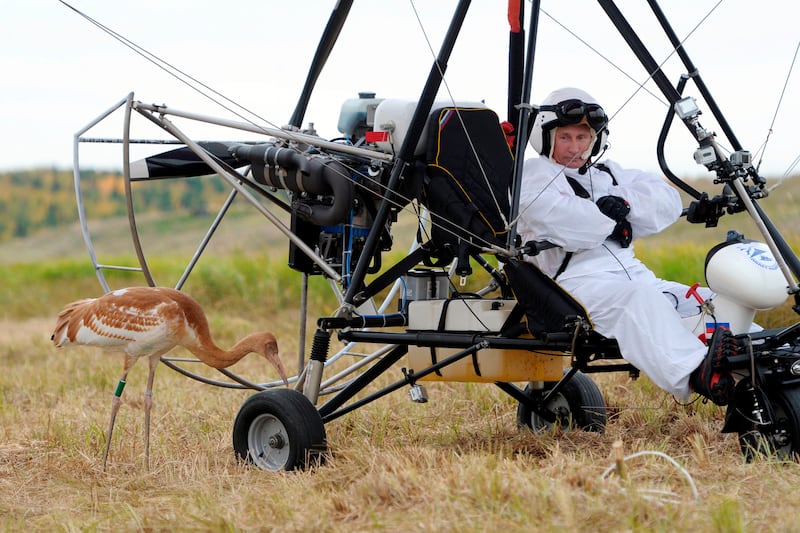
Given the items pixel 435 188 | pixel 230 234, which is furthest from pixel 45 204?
pixel 435 188

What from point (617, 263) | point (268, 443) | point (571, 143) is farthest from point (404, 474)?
point (571, 143)

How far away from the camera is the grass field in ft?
13.9

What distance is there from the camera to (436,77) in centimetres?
566

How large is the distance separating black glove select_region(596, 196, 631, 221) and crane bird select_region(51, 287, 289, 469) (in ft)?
7.04

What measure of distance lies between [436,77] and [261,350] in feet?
7.05

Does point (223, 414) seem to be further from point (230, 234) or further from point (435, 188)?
point (230, 234)

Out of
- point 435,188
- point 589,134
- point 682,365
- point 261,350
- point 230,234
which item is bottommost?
point 230,234

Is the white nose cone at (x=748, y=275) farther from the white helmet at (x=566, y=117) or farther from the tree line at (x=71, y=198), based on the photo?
the tree line at (x=71, y=198)

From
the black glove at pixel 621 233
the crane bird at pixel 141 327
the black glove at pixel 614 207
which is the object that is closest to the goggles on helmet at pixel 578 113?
the black glove at pixel 614 207

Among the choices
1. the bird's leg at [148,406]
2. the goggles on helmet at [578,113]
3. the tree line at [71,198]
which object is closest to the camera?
the goggles on helmet at [578,113]

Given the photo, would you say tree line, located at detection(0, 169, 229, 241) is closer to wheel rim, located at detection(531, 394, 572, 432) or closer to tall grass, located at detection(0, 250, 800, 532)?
tall grass, located at detection(0, 250, 800, 532)

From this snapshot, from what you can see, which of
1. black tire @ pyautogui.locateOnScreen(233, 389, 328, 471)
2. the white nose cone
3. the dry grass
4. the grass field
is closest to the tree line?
the grass field

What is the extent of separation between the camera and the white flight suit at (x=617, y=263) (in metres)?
5.08

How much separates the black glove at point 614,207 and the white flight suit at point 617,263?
0.42ft
